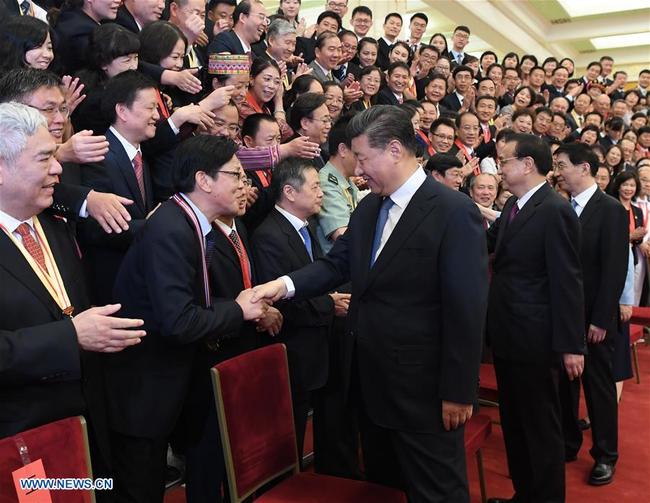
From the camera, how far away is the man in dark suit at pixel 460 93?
6.02 m

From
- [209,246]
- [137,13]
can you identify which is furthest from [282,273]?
[137,13]

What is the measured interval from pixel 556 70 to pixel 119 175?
306 inches

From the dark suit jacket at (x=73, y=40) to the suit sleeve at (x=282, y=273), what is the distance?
1.22 meters

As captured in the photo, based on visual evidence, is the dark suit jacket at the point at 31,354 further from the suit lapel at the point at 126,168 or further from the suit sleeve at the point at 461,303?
the suit sleeve at the point at 461,303

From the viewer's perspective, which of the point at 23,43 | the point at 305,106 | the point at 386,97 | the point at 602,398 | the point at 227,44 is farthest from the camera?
the point at 386,97

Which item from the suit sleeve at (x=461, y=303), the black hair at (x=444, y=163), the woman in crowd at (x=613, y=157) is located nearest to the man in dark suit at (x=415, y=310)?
the suit sleeve at (x=461, y=303)

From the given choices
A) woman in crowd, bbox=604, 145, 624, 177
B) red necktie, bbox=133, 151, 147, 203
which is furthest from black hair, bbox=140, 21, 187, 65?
woman in crowd, bbox=604, 145, 624, 177

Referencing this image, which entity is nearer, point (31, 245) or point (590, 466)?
point (31, 245)

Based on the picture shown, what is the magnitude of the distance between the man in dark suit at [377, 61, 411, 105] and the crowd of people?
66.6 inches

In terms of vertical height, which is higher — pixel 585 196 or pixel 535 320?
pixel 585 196

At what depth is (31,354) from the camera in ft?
4.45

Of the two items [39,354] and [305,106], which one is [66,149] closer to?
[39,354]

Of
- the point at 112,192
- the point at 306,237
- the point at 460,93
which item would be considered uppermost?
the point at 460,93

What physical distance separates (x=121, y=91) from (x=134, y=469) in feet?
4.38
